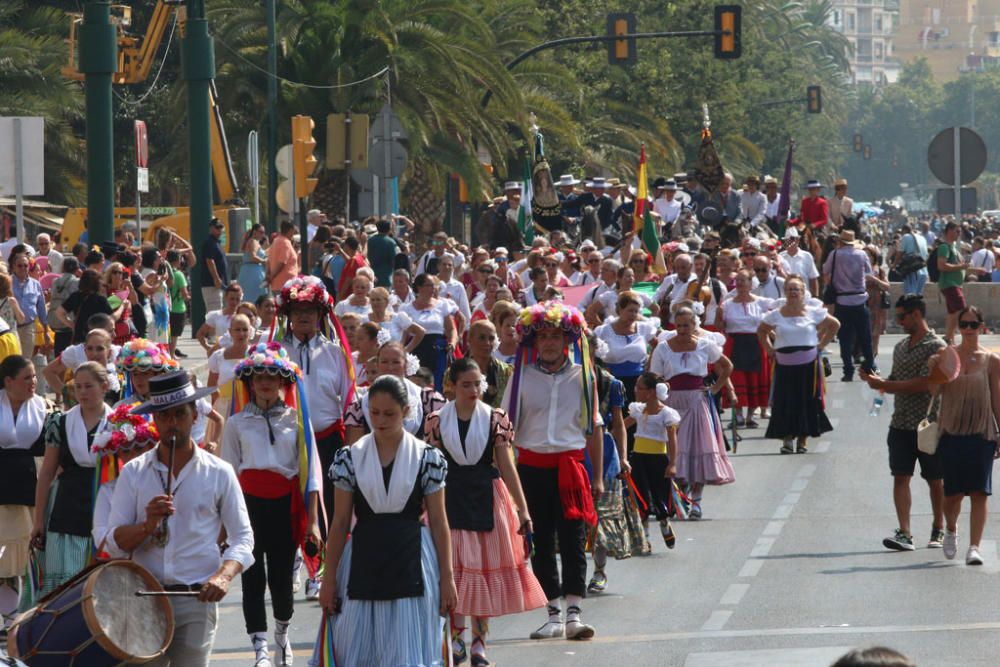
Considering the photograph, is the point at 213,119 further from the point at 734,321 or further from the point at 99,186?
the point at 734,321

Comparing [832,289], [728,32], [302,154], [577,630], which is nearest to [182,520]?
[577,630]

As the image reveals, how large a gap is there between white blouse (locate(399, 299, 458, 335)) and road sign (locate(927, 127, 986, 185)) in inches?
236

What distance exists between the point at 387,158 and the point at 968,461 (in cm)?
1492

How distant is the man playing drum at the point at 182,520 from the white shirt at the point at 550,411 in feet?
11.1

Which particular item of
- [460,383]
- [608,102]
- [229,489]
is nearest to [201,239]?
[460,383]

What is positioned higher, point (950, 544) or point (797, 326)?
point (797, 326)

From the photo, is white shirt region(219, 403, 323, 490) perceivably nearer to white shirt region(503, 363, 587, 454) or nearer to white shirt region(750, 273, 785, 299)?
white shirt region(503, 363, 587, 454)

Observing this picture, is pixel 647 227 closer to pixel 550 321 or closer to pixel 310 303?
pixel 310 303

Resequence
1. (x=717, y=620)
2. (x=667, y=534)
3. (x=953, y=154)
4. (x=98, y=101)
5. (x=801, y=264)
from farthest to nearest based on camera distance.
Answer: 1. (x=801, y=264)
2. (x=98, y=101)
3. (x=953, y=154)
4. (x=667, y=534)
5. (x=717, y=620)

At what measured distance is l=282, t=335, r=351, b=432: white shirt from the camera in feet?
38.9

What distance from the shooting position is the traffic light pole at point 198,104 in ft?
87.4

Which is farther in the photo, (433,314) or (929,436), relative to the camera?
(433,314)

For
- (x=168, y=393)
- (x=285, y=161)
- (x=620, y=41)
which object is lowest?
(x=168, y=393)

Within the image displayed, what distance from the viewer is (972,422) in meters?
13.8
